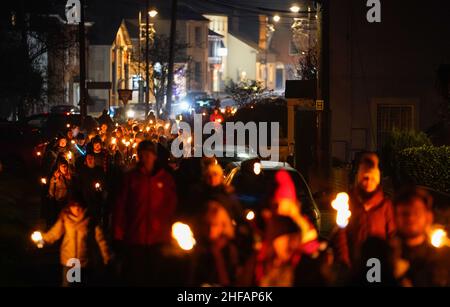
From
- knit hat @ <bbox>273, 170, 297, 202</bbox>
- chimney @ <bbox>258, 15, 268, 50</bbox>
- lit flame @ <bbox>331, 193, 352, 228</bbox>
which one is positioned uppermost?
chimney @ <bbox>258, 15, 268, 50</bbox>

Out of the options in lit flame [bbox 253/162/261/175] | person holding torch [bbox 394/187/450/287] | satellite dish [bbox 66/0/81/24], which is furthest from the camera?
satellite dish [bbox 66/0/81/24]

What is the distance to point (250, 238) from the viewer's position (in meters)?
7.89

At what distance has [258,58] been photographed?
109688 mm

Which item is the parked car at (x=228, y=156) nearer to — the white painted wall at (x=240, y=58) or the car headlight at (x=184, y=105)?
the car headlight at (x=184, y=105)

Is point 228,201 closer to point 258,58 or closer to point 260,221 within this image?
point 260,221

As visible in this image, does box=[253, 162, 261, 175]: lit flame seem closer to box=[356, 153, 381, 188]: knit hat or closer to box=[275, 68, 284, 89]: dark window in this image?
box=[356, 153, 381, 188]: knit hat

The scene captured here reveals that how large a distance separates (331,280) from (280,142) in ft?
85.1

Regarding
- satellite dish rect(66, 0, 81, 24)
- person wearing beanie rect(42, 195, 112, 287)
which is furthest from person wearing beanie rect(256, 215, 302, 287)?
satellite dish rect(66, 0, 81, 24)

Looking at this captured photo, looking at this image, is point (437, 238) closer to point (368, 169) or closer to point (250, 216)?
point (368, 169)

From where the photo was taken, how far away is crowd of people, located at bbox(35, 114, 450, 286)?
295 inches

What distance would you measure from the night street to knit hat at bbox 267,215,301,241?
0.04ft

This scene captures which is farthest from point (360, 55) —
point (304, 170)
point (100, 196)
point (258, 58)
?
point (258, 58)

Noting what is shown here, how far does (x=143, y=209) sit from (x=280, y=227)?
2330 millimetres

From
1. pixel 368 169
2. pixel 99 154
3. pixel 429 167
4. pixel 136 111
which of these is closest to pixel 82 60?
pixel 99 154
